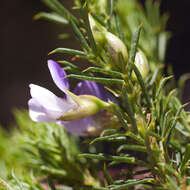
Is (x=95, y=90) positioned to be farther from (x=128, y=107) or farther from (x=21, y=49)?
(x=21, y=49)

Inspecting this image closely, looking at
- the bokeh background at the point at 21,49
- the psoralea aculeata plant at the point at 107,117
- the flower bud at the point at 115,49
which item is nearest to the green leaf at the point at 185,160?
the psoralea aculeata plant at the point at 107,117

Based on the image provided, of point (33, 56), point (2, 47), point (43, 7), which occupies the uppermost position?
point (43, 7)

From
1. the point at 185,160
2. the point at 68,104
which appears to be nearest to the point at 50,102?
the point at 68,104

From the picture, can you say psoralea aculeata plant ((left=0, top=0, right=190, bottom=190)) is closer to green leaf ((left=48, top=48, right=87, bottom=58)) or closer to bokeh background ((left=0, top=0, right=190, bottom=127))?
green leaf ((left=48, top=48, right=87, bottom=58))

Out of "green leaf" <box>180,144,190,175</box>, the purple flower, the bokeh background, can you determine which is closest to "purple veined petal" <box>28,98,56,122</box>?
the purple flower

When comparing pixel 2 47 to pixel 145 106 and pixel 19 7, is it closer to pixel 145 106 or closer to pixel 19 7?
pixel 19 7

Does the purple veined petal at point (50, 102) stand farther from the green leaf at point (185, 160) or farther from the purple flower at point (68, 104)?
the green leaf at point (185, 160)

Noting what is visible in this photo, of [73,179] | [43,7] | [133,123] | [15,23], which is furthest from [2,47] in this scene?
[133,123]
